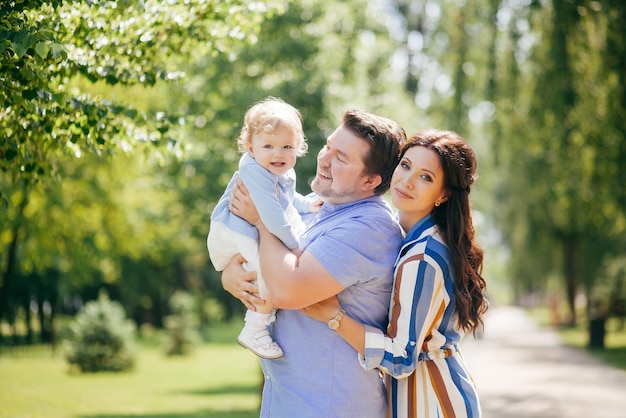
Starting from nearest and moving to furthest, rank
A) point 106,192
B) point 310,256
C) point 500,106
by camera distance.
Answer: point 310,256, point 500,106, point 106,192

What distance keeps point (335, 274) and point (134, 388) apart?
51.0 feet

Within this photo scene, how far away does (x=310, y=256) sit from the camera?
3.09 m

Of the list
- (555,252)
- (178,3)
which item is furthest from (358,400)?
(555,252)

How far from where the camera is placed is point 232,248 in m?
3.35

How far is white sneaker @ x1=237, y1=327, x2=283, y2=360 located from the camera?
3.19 m

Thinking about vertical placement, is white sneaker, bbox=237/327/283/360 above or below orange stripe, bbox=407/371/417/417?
above

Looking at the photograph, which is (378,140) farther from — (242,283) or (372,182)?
(242,283)

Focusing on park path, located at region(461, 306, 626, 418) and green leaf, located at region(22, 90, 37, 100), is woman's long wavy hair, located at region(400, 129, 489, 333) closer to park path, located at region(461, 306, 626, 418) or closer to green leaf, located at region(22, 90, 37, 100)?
green leaf, located at region(22, 90, 37, 100)

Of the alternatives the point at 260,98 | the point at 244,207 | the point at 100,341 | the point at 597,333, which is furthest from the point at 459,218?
the point at 100,341

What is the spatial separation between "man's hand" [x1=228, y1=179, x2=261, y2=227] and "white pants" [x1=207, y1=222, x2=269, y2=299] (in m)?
0.07

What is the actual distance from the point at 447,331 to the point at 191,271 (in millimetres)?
40089

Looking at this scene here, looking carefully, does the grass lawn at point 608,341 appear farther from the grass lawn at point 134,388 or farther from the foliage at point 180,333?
the foliage at point 180,333

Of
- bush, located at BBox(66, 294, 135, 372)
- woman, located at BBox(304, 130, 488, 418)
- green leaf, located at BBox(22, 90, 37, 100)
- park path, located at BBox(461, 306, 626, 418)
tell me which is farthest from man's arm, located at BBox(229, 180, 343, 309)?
bush, located at BBox(66, 294, 135, 372)

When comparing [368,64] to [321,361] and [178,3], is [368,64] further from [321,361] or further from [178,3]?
[321,361]
